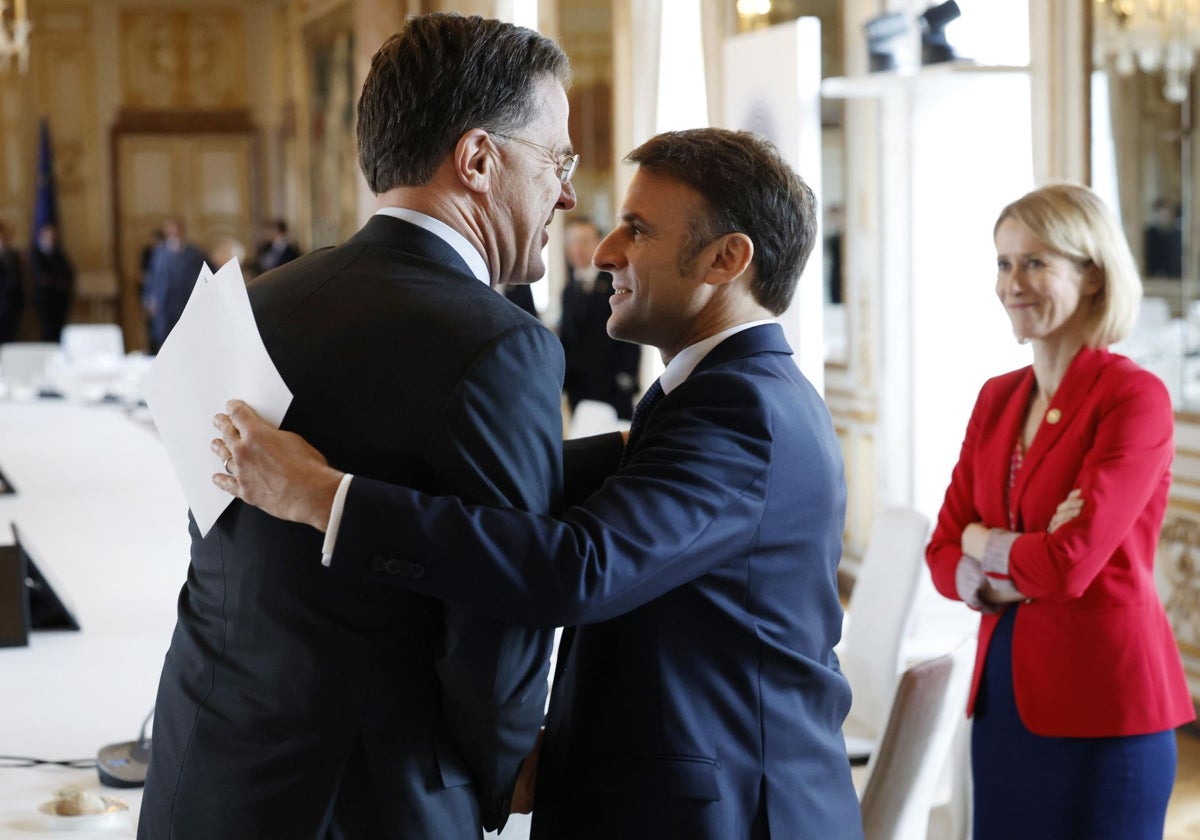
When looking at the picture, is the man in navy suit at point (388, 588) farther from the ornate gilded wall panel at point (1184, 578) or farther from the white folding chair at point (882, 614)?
the ornate gilded wall panel at point (1184, 578)

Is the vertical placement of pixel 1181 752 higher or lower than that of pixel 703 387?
lower

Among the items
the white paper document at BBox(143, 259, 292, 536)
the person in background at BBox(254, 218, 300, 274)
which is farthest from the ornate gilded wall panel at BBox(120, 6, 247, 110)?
the white paper document at BBox(143, 259, 292, 536)

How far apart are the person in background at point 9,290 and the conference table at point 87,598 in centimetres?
1166

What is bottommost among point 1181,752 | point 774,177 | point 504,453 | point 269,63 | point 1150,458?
point 1181,752

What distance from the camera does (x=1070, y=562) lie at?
8.25ft

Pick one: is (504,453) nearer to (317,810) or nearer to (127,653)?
(317,810)

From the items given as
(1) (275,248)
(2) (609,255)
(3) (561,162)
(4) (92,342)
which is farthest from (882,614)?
(1) (275,248)

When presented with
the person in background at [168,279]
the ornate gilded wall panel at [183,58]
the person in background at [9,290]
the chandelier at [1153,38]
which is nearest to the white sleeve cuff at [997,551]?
the chandelier at [1153,38]

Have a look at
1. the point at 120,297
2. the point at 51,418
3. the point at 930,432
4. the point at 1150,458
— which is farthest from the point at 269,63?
the point at 1150,458

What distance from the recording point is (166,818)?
4.91 ft

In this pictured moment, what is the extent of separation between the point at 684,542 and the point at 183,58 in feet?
63.5

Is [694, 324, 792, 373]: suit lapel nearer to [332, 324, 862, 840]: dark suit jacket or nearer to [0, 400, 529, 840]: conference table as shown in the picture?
[332, 324, 862, 840]: dark suit jacket

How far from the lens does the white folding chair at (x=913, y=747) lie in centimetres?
211

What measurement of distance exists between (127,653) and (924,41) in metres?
3.39
